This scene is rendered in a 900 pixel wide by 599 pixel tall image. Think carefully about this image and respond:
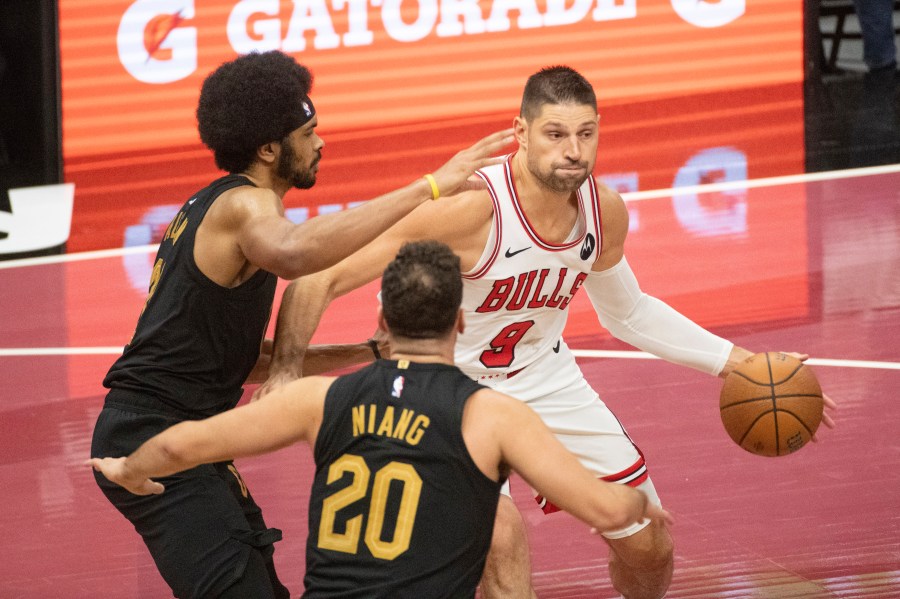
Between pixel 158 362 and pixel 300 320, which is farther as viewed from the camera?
pixel 300 320

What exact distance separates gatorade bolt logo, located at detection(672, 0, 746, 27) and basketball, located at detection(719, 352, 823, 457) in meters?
8.99

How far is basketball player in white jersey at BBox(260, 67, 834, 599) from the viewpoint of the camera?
5.08m

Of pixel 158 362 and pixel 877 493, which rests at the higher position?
pixel 158 362

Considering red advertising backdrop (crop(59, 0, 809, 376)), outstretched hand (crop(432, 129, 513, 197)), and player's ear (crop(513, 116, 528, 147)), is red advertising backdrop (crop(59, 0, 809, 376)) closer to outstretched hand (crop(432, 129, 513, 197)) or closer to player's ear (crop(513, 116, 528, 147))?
player's ear (crop(513, 116, 528, 147))

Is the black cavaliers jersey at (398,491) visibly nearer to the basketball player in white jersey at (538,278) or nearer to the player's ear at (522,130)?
the basketball player in white jersey at (538,278)

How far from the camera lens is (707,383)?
781cm

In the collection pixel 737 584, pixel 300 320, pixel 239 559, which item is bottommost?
pixel 737 584

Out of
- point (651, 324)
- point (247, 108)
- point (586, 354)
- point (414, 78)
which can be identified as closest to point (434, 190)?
point (247, 108)

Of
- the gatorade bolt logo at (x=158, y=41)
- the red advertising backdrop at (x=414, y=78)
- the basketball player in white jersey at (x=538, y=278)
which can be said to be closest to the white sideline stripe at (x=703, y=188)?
the red advertising backdrop at (x=414, y=78)

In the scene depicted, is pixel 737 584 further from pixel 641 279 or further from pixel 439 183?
pixel 641 279

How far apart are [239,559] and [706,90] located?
10849mm

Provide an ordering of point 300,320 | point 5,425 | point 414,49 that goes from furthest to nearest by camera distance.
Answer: point 414,49 → point 5,425 → point 300,320

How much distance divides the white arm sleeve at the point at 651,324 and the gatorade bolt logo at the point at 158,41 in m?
7.96

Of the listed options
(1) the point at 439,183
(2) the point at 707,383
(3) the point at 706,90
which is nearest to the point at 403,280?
(1) the point at 439,183
